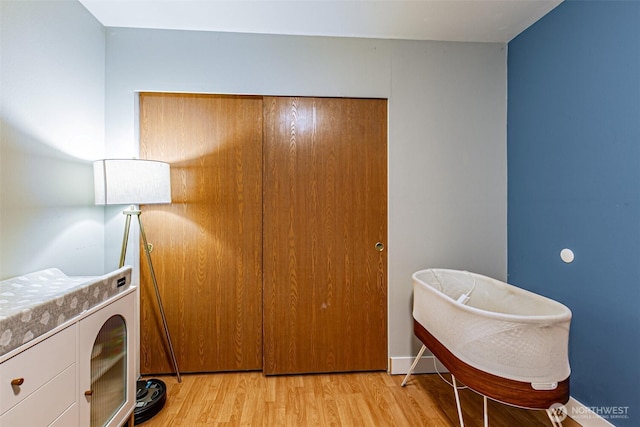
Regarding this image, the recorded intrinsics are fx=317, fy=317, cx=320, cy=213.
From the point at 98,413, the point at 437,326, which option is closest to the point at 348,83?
the point at 437,326

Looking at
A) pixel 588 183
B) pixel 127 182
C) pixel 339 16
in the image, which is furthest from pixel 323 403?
pixel 339 16

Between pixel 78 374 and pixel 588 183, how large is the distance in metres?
2.54

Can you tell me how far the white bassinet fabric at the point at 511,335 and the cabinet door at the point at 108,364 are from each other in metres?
1.58

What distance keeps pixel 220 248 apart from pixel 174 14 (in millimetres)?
1517

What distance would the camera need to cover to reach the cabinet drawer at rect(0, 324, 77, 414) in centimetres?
89

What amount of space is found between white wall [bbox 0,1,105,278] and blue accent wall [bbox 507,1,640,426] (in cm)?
279

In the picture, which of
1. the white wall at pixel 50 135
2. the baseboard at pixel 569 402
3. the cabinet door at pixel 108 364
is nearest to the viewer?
the cabinet door at pixel 108 364

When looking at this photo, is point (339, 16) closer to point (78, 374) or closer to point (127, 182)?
point (127, 182)

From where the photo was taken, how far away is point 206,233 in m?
2.22

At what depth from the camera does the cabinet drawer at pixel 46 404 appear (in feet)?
3.01

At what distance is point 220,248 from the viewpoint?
2.23m
